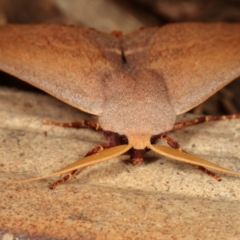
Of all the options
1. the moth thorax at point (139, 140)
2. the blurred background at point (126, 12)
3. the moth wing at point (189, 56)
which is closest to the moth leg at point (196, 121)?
the moth wing at point (189, 56)

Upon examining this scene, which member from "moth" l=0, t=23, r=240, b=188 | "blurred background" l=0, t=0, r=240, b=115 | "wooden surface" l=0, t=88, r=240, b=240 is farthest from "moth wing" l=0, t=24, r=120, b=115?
"blurred background" l=0, t=0, r=240, b=115

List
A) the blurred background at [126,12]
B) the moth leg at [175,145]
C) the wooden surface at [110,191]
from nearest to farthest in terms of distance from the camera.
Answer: the wooden surface at [110,191] < the moth leg at [175,145] < the blurred background at [126,12]

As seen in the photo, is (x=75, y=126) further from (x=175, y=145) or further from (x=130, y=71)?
(x=175, y=145)

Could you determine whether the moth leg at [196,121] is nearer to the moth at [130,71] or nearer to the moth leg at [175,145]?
the moth at [130,71]

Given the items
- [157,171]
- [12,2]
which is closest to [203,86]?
[157,171]

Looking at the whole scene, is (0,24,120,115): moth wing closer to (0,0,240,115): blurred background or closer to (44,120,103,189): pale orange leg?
(44,120,103,189): pale orange leg

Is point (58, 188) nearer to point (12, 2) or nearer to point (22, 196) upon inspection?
point (22, 196)

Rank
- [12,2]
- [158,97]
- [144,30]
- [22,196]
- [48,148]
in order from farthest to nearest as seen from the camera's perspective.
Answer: [12,2], [144,30], [48,148], [158,97], [22,196]
